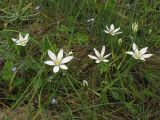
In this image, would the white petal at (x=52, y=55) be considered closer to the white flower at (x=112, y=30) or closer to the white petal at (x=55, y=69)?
the white petal at (x=55, y=69)

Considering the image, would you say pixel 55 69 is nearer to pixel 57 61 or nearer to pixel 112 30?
pixel 57 61

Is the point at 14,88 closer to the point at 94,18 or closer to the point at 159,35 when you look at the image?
the point at 94,18

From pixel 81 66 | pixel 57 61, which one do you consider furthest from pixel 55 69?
pixel 81 66

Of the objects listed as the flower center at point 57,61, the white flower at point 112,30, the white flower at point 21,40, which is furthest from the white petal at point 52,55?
the white flower at point 112,30

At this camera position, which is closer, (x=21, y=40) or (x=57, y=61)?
(x=57, y=61)

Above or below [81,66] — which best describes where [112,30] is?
above

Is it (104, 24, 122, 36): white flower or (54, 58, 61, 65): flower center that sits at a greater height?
(104, 24, 122, 36): white flower

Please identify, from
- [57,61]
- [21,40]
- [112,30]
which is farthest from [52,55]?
[112,30]

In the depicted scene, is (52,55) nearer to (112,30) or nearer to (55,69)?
(55,69)

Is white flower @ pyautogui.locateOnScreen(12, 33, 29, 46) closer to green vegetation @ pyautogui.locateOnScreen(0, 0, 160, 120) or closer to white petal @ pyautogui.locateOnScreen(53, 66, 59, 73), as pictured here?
green vegetation @ pyautogui.locateOnScreen(0, 0, 160, 120)

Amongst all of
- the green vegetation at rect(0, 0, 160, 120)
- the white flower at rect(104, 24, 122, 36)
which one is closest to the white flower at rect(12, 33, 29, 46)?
the green vegetation at rect(0, 0, 160, 120)
